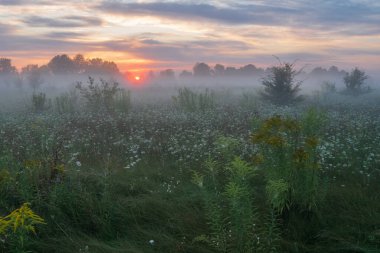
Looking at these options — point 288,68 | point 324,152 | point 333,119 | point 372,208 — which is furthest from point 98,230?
point 288,68

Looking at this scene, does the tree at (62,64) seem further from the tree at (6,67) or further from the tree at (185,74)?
the tree at (185,74)

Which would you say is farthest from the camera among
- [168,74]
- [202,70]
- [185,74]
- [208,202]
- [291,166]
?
[168,74]

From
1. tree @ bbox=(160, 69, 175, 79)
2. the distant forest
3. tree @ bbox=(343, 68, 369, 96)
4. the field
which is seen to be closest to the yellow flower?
the field

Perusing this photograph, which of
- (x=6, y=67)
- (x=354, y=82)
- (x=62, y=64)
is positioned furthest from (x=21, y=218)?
(x=6, y=67)

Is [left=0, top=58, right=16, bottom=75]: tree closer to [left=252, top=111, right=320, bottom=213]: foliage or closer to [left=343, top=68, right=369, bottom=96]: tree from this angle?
[left=343, top=68, right=369, bottom=96]: tree

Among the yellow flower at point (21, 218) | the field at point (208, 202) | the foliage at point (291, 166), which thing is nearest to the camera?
the yellow flower at point (21, 218)

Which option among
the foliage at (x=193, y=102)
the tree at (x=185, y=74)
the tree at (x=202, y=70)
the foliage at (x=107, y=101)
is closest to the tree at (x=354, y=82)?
the foliage at (x=193, y=102)

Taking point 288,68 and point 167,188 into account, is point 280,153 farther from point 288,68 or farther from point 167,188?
point 288,68

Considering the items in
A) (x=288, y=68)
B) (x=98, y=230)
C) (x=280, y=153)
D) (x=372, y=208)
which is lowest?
(x=98, y=230)

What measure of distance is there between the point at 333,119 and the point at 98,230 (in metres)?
13.9

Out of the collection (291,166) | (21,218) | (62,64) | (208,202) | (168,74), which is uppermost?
(62,64)

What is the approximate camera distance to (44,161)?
7289 millimetres

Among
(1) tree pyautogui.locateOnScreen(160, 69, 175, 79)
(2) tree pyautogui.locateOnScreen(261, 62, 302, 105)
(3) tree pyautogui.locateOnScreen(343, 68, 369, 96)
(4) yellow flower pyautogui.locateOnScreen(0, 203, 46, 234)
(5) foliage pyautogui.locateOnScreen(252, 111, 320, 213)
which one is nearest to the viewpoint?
(4) yellow flower pyautogui.locateOnScreen(0, 203, 46, 234)

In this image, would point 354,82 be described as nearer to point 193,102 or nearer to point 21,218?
point 193,102
